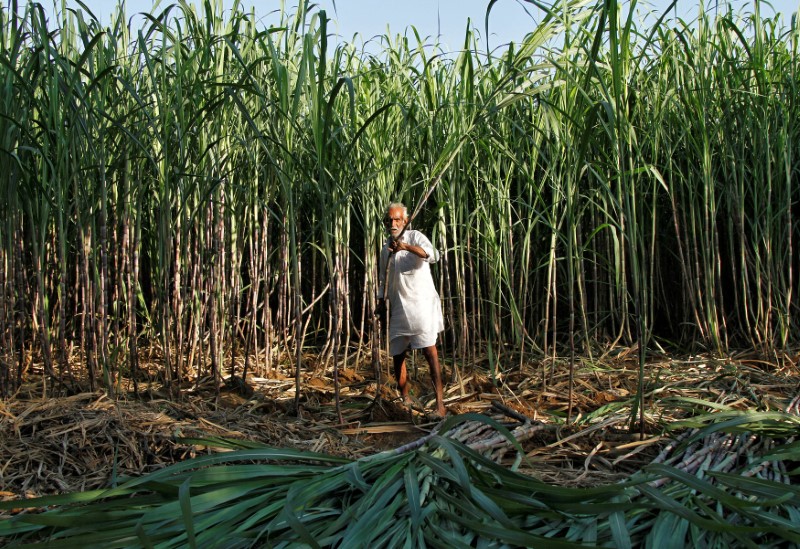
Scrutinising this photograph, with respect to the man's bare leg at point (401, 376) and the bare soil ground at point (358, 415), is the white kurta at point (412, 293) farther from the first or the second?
the bare soil ground at point (358, 415)

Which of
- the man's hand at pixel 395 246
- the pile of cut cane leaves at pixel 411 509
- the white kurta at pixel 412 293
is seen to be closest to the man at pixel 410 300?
the white kurta at pixel 412 293

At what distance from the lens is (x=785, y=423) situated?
2.03 meters

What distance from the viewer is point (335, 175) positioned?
3246mm

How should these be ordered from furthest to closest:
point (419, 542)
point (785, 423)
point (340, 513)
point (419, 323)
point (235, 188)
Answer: point (235, 188) → point (419, 323) → point (785, 423) → point (340, 513) → point (419, 542)

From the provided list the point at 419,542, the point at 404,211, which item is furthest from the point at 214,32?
the point at 419,542

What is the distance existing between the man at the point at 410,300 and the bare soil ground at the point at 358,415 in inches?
8.6

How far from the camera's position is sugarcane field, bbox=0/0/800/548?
1598 millimetres

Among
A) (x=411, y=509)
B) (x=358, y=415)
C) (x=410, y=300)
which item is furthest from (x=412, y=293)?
(x=411, y=509)

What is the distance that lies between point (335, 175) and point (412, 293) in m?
0.67

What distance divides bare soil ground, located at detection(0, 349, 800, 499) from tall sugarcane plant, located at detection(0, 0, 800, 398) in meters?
0.18

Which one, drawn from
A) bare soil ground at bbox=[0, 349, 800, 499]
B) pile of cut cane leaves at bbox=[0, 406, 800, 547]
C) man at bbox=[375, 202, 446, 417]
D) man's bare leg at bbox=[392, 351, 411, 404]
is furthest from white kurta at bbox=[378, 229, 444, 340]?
pile of cut cane leaves at bbox=[0, 406, 800, 547]

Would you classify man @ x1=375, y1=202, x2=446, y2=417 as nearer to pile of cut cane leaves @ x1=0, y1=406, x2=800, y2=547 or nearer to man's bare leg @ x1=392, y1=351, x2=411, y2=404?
man's bare leg @ x1=392, y1=351, x2=411, y2=404

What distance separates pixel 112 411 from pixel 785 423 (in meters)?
2.18

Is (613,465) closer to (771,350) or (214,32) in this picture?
(771,350)
